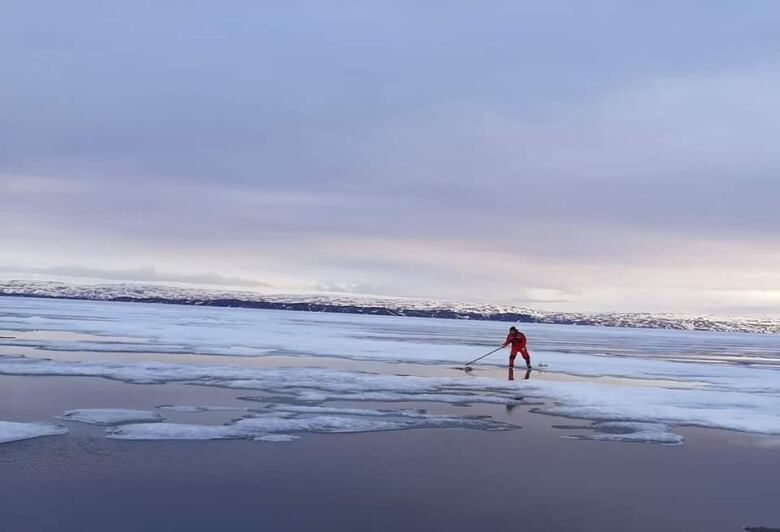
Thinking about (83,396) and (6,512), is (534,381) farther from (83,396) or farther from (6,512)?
(6,512)

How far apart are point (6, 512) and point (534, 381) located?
10944mm

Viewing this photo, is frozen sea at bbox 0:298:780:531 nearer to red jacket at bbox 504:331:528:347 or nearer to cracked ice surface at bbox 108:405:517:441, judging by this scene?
cracked ice surface at bbox 108:405:517:441

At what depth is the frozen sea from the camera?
18.0ft

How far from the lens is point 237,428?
830cm

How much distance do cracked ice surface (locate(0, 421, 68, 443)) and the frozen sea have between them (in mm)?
27

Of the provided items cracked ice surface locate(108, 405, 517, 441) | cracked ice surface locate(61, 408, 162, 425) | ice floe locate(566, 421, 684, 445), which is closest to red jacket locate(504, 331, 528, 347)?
ice floe locate(566, 421, 684, 445)

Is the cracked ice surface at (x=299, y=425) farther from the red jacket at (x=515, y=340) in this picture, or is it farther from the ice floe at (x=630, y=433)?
the red jacket at (x=515, y=340)

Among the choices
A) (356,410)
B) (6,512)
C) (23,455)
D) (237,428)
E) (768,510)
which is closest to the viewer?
(6,512)

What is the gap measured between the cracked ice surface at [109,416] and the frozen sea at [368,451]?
0.03m

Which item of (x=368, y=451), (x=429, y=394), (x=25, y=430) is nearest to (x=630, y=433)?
(x=368, y=451)

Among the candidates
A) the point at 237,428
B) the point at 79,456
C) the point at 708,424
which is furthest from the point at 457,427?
the point at 79,456

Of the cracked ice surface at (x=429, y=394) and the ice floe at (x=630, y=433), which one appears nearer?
the ice floe at (x=630, y=433)

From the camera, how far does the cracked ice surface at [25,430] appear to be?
729cm

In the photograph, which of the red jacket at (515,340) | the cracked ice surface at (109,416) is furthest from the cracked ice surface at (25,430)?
the red jacket at (515,340)
